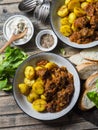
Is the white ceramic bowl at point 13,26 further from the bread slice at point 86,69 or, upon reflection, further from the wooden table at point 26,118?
the bread slice at point 86,69

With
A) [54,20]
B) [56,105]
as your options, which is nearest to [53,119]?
[56,105]

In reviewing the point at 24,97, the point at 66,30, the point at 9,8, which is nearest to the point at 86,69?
the point at 66,30

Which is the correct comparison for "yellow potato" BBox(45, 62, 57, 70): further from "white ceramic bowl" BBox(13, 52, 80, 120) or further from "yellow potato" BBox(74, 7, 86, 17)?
"yellow potato" BBox(74, 7, 86, 17)

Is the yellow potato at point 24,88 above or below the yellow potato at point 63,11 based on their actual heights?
below

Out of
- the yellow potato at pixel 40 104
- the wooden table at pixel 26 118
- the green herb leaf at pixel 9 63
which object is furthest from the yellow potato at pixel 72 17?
the yellow potato at pixel 40 104

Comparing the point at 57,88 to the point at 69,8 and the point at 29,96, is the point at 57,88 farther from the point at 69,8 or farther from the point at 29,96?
the point at 69,8

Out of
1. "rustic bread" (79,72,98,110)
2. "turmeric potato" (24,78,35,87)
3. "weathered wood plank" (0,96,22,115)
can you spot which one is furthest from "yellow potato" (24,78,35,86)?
→ "rustic bread" (79,72,98,110)
